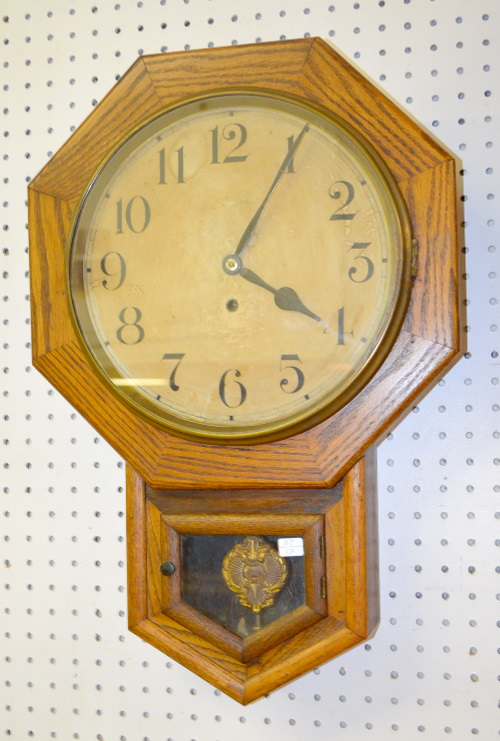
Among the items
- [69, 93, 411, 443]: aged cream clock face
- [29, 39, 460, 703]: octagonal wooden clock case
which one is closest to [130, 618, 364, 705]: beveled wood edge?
[29, 39, 460, 703]: octagonal wooden clock case

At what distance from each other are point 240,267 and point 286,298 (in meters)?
0.07

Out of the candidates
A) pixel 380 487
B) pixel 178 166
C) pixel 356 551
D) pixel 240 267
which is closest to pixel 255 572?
pixel 356 551

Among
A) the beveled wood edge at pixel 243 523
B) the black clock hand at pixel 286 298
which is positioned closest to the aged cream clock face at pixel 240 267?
the black clock hand at pixel 286 298

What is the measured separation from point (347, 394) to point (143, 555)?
329 millimetres

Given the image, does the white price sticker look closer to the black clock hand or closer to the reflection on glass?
the reflection on glass

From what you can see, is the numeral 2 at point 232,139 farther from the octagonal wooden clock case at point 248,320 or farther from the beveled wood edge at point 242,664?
the beveled wood edge at point 242,664

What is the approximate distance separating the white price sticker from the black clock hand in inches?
10.3

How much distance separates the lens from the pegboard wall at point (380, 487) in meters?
1.22

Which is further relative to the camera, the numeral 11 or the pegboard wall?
the pegboard wall

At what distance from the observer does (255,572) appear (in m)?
1.08

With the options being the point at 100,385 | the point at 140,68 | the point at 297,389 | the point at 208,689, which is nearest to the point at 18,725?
the point at 208,689

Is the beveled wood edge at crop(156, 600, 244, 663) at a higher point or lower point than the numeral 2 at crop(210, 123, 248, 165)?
lower

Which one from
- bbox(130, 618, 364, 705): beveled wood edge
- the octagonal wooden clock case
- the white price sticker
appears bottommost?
bbox(130, 618, 364, 705): beveled wood edge

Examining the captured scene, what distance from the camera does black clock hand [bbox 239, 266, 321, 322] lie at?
41.1 inches
